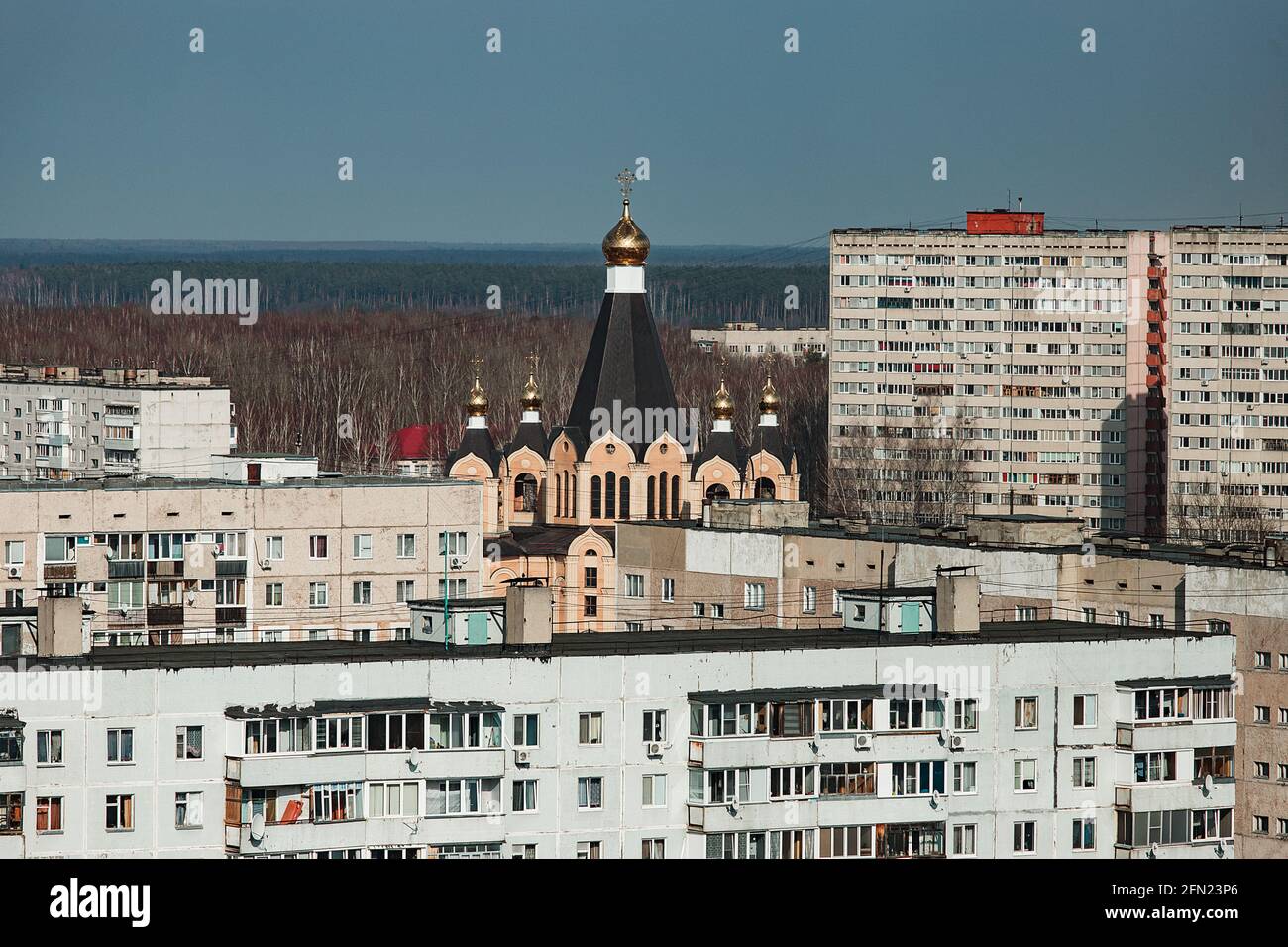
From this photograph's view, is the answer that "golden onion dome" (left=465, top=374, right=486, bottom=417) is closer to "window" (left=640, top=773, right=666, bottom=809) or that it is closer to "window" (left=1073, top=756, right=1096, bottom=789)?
"window" (left=1073, top=756, right=1096, bottom=789)

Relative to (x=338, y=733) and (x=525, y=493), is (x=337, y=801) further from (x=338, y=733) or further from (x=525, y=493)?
(x=525, y=493)

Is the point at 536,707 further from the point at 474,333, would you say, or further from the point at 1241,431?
the point at 474,333

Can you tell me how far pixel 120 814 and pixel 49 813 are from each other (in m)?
0.62

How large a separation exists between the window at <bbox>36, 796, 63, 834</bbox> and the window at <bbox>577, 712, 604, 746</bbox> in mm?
4761

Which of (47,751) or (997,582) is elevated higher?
(997,582)

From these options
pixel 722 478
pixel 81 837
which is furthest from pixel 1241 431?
pixel 81 837

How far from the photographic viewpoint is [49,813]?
23.8 metres

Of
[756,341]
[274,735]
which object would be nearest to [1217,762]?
[274,735]

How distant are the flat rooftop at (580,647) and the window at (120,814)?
1.19 m

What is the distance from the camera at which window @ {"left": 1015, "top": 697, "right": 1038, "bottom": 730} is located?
27.1 meters

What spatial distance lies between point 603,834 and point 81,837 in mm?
4752

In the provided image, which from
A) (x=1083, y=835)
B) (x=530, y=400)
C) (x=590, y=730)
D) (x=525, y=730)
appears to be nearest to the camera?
(x=525, y=730)

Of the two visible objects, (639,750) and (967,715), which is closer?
(639,750)

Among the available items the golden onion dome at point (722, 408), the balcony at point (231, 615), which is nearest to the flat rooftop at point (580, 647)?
the balcony at point (231, 615)
